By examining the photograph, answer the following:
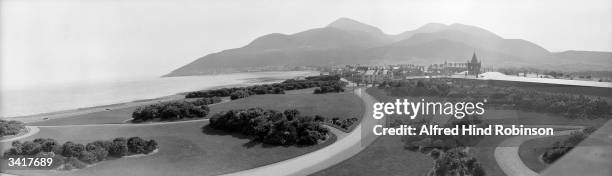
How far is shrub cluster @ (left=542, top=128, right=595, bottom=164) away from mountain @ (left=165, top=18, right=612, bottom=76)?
39887 millimetres

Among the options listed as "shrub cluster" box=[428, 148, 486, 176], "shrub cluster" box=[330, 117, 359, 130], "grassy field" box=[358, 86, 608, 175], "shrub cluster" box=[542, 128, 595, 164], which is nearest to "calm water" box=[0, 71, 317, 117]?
"shrub cluster" box=[330, 117, 359, 130]

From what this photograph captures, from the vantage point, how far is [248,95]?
42.5 meters

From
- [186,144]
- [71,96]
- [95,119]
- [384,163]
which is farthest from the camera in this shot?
[71,96]

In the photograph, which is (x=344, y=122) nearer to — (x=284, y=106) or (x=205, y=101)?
(x=284, y=106)

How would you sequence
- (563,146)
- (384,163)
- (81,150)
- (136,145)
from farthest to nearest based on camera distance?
(136,145), (81,150), (384,163), (563,146)

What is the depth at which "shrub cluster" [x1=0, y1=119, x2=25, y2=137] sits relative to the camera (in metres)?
27.5

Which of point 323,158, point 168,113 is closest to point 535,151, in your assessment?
point 323,158

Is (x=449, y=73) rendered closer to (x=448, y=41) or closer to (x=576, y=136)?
(x=448, y=41)

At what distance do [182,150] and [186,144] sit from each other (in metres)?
0.89

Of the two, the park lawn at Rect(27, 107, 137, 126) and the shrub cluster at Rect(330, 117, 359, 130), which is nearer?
the shrub cluster at Rect(330, 117, 359, 130)

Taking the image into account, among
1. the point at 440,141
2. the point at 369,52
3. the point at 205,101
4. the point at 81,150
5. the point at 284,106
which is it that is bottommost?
the point at 81,150

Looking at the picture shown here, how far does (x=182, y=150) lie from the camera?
24.4 m

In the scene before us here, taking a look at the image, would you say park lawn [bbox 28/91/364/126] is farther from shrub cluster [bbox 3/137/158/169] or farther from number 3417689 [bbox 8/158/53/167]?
number 3417689 [bbox 8/158/53/167]

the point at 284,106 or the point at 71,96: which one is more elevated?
the point at 71,96
